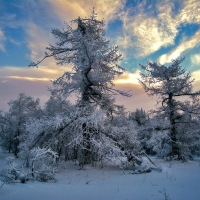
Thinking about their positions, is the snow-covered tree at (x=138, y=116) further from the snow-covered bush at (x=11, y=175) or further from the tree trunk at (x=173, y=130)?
the snow-covered bush at (x=11, y=175)

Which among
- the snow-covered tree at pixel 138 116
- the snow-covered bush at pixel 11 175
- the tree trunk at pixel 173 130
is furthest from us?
the snow-covered tree at pixel 138 116

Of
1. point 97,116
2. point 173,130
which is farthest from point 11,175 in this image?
point 173,130

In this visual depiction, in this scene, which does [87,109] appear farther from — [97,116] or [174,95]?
[174,95]

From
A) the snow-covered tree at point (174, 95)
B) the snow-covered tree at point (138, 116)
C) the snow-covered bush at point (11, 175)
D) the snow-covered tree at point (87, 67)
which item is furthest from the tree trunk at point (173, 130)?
the snow-covered tree at point (138, 116)

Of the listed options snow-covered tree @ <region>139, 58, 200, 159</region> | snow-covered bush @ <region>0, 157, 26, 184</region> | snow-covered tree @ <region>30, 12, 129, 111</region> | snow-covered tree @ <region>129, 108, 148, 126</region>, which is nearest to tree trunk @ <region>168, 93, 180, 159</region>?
snow-covered tree @ <region>139, 58, 200, 159</region>

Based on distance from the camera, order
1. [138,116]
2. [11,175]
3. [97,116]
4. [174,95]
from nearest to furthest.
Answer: [11,175], [97,116], [174,95], [138,116]

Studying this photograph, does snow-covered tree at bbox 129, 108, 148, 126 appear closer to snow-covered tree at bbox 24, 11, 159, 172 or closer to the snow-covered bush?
snow-covered tree at bbox 24, 11, 159, 172

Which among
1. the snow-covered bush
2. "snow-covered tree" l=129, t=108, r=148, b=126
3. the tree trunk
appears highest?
"snow-covered tree" l=129, t=108, r=148, b=126

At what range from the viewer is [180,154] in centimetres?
1473

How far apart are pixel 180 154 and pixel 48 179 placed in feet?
42.9

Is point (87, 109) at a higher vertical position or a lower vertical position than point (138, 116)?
lower

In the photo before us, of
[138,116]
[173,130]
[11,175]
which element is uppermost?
[138,116]

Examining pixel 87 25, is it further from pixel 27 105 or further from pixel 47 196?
pixel 27 105

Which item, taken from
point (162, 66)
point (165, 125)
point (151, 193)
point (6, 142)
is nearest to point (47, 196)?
point (151, 193)
